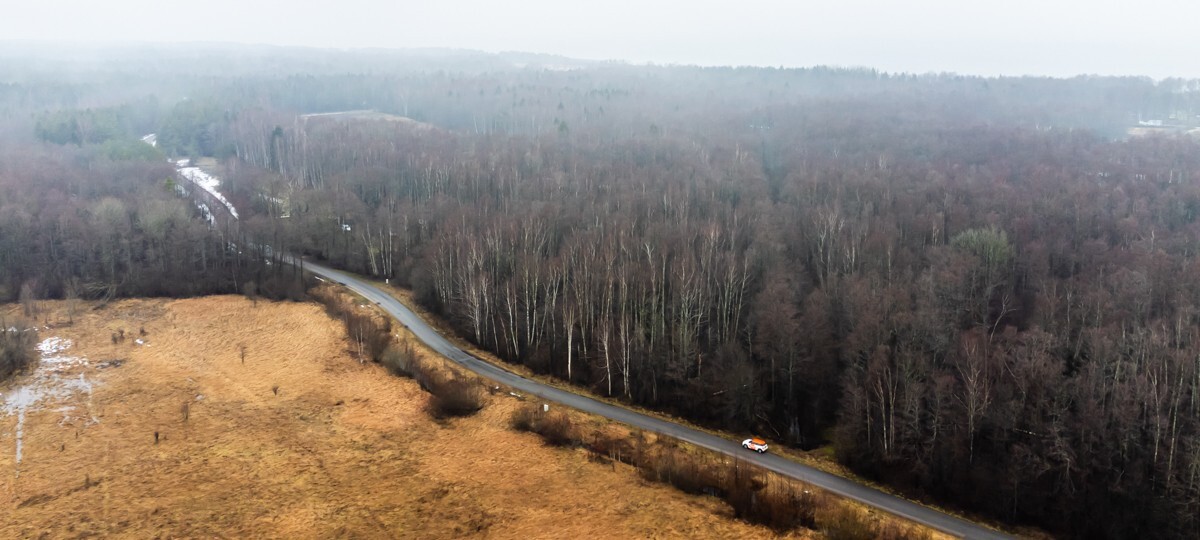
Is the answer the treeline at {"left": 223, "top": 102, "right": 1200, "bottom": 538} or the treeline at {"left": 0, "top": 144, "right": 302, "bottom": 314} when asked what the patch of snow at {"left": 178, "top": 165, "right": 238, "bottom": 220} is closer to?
the treeline at {"left": 223, "top": 102, "right": 1200, "bottom": 538}

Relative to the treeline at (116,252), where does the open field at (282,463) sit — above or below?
below

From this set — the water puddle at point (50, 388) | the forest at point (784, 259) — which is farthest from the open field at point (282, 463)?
the forest at point (784, 259)

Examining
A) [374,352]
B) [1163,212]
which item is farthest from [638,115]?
[374,352]

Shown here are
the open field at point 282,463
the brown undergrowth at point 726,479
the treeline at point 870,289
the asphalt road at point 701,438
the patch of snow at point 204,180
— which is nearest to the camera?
the open field at point 282,463

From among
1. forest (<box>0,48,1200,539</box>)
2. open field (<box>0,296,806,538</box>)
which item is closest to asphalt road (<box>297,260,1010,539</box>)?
forest (<box>0,48,1200,539</box>)

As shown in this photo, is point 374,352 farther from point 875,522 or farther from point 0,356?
point 875,522

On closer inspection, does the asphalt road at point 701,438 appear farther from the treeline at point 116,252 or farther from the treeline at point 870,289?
the treeline at point 116,252

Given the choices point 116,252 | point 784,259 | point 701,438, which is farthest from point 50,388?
point 784,259
